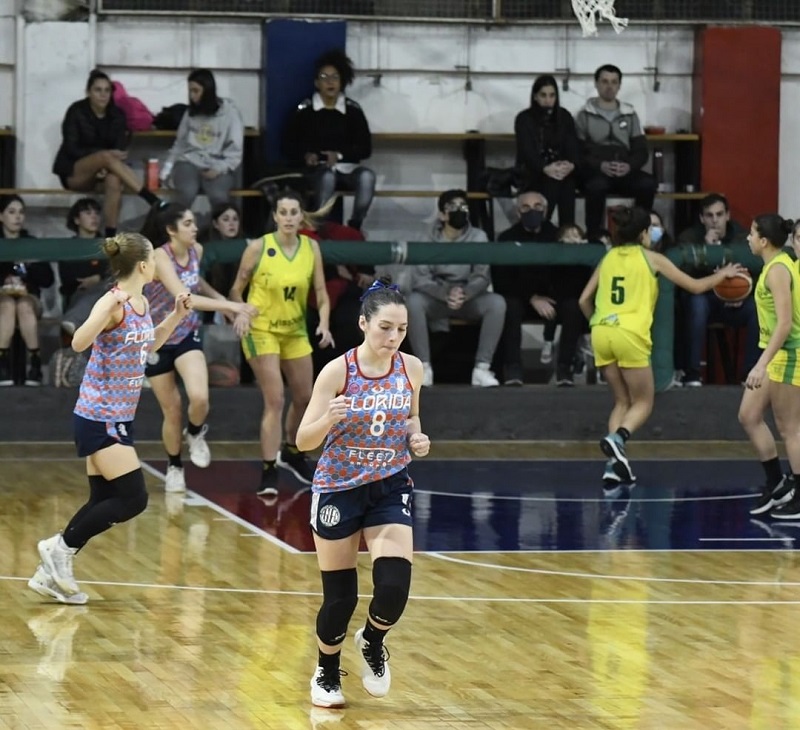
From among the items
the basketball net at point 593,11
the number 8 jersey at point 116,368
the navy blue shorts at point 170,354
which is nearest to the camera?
the number 8 jersey at point 116,368

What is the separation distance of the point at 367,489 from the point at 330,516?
0.55 feet

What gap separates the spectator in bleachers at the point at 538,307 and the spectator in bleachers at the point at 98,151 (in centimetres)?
310

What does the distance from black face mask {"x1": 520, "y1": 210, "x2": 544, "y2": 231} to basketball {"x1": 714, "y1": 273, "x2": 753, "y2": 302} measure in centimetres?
158

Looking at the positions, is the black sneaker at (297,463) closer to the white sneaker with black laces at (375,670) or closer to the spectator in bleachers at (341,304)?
the spectator in bleachers at (341,304)

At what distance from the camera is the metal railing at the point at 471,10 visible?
627 inches

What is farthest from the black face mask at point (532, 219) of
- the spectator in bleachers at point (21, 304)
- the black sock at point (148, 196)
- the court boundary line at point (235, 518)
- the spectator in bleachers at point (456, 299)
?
the court boundary line at point (235, 518)

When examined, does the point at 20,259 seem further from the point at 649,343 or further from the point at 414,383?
the point at 414,383

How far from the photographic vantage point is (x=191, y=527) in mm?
10125

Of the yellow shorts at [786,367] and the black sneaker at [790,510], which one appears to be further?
the black sneaker at [790,510]

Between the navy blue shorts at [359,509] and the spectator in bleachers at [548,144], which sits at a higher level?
the spectator in bleachers at [548,144]

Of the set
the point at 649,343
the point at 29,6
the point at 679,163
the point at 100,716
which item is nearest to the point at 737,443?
the point at 649,343

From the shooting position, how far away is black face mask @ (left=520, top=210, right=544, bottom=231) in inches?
573

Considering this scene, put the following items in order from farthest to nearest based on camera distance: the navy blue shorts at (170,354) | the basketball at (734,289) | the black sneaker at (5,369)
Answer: the basketball at (734,289)
the black sneaker at (5,369)
the navy blue shorts at (170,354)

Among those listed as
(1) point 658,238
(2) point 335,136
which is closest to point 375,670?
(1) point 658,238
